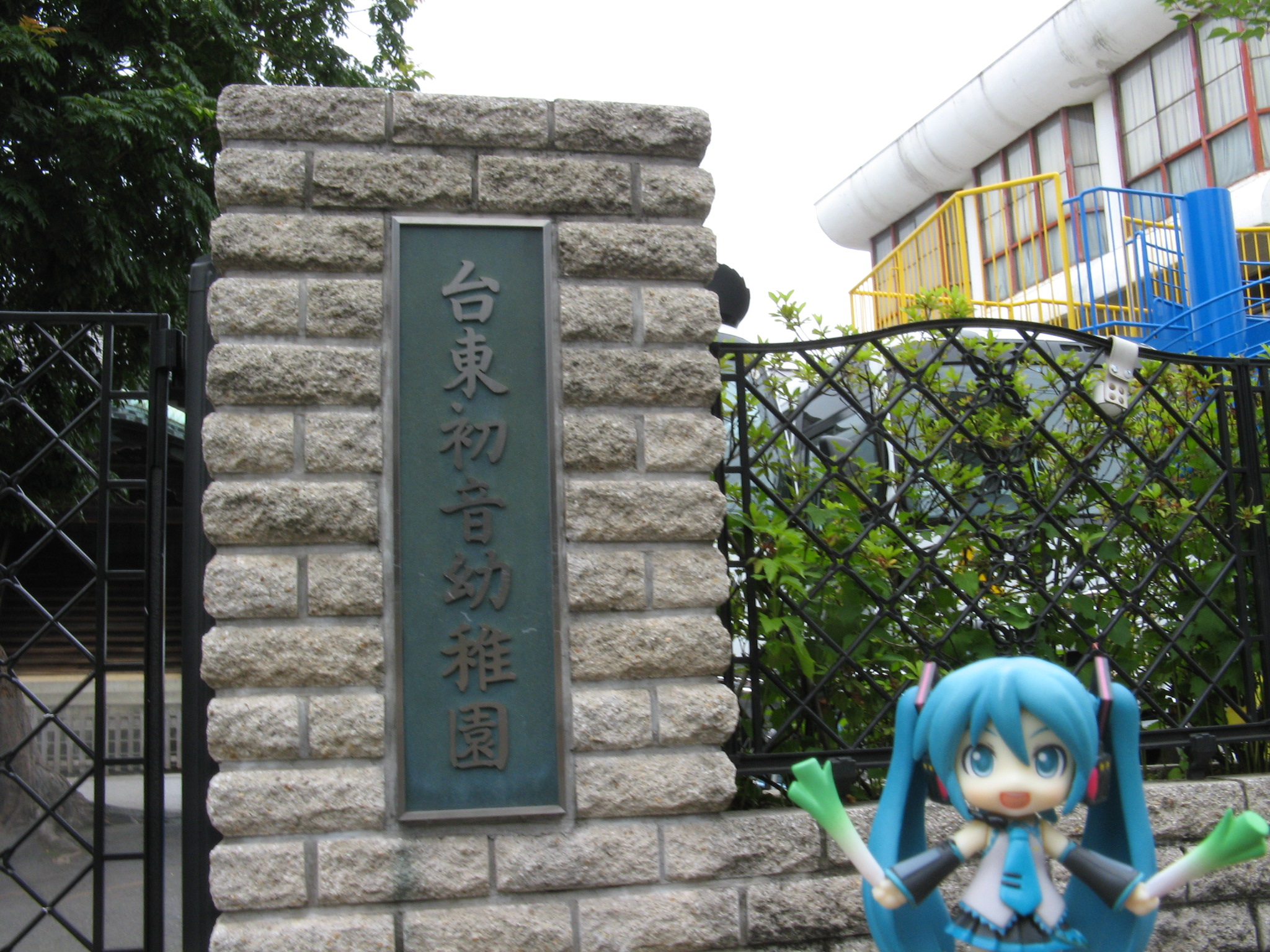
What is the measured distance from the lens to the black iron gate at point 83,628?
3.24 meters

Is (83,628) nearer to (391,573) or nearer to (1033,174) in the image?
(391,573)

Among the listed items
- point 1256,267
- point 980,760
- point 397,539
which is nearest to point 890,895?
point 980,760

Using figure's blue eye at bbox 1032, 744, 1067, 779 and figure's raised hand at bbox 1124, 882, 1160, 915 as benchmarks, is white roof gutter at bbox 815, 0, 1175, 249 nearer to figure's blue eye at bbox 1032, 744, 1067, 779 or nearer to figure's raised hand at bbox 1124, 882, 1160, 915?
figure's blue eye at bbox 1032, 744, 1067, 779

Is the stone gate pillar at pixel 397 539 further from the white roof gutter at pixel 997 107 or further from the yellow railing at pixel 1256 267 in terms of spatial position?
the white roof gutter at pixel 997 107

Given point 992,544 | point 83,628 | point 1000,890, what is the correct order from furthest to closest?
point 83,628 → point 992,544 → point 1000,890

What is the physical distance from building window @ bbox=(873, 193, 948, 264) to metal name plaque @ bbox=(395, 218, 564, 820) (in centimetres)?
1589

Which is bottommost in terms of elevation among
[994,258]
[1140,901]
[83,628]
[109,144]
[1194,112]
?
[1140,901]

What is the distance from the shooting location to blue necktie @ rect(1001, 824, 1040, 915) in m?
2.19

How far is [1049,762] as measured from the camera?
2.18m

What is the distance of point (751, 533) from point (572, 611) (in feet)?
2.47

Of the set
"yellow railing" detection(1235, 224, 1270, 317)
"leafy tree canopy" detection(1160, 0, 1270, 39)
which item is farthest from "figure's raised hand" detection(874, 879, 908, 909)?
"yellow railing" detection(1235, 224, 1270, 317)

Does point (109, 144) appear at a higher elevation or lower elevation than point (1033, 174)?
lower

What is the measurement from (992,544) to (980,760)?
163cm

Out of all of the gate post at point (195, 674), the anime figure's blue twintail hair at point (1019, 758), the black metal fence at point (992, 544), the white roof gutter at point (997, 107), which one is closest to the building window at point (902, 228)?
the white roof gutter at point (997, 107)
